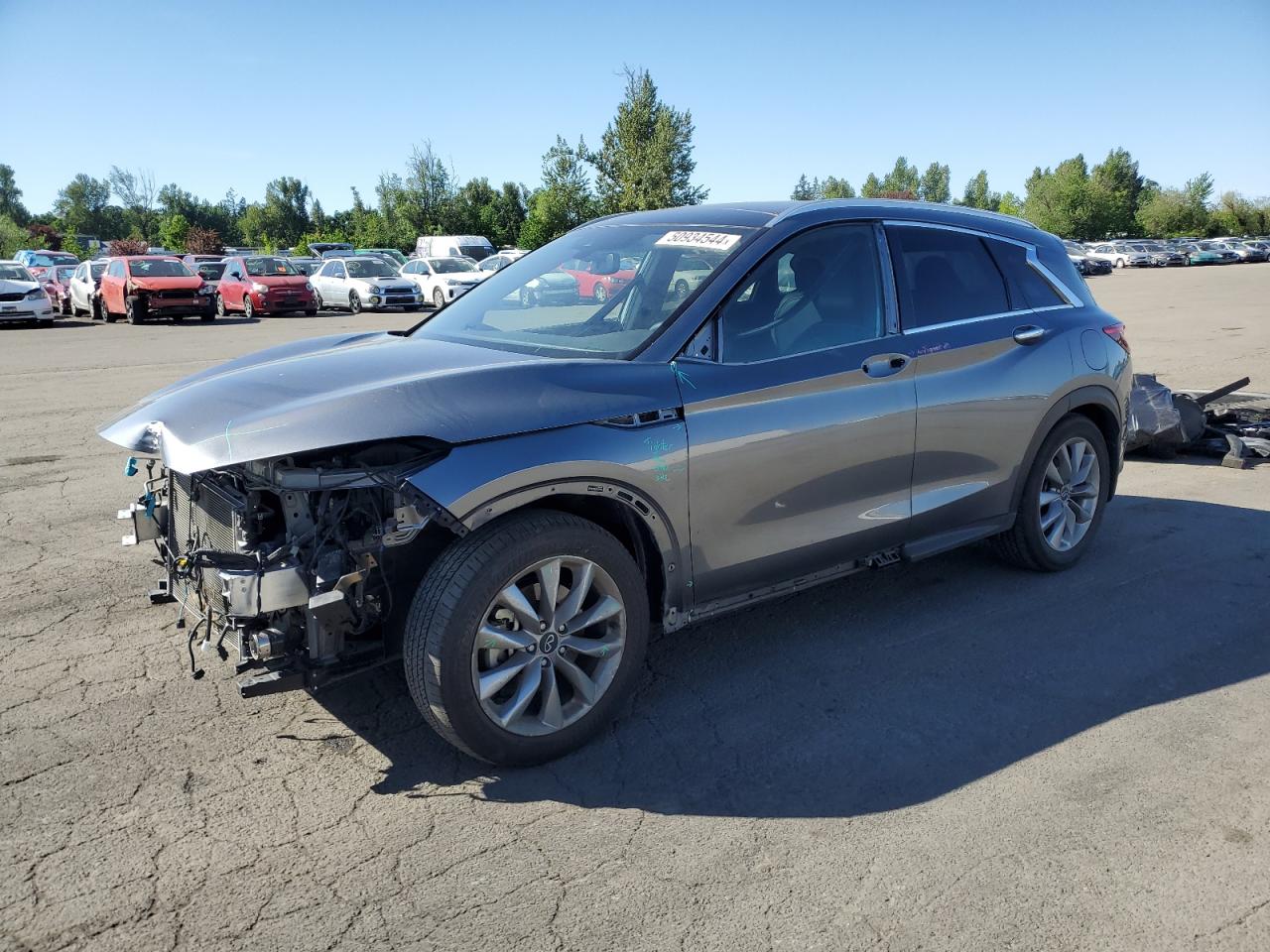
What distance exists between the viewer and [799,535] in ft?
13.4

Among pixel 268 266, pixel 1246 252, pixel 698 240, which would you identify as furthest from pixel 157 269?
pixel 1246 252

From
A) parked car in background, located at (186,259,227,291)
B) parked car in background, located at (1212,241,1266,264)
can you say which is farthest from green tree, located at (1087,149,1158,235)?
parked car in background, located at (186,259,227,291)

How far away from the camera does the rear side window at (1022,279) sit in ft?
16.8

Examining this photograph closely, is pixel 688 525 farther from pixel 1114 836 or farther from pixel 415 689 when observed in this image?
pixel 1114 836

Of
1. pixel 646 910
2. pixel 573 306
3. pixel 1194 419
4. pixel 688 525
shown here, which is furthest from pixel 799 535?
pixel 1194 419

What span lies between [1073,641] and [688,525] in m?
2.07

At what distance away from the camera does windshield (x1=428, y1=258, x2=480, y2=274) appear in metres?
30.4

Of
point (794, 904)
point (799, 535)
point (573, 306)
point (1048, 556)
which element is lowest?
point (794, 904)

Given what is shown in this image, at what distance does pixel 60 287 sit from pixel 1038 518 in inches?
1299

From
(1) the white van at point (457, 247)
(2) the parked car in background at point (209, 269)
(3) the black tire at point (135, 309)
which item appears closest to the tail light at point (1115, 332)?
(3) the black tire at point (135, 309)

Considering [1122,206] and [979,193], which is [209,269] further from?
[979,193]

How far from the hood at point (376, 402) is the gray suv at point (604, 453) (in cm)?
1

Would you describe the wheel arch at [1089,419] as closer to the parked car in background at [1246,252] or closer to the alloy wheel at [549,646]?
the alloy wheel at [549,646]

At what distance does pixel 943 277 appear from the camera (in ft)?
15.8
